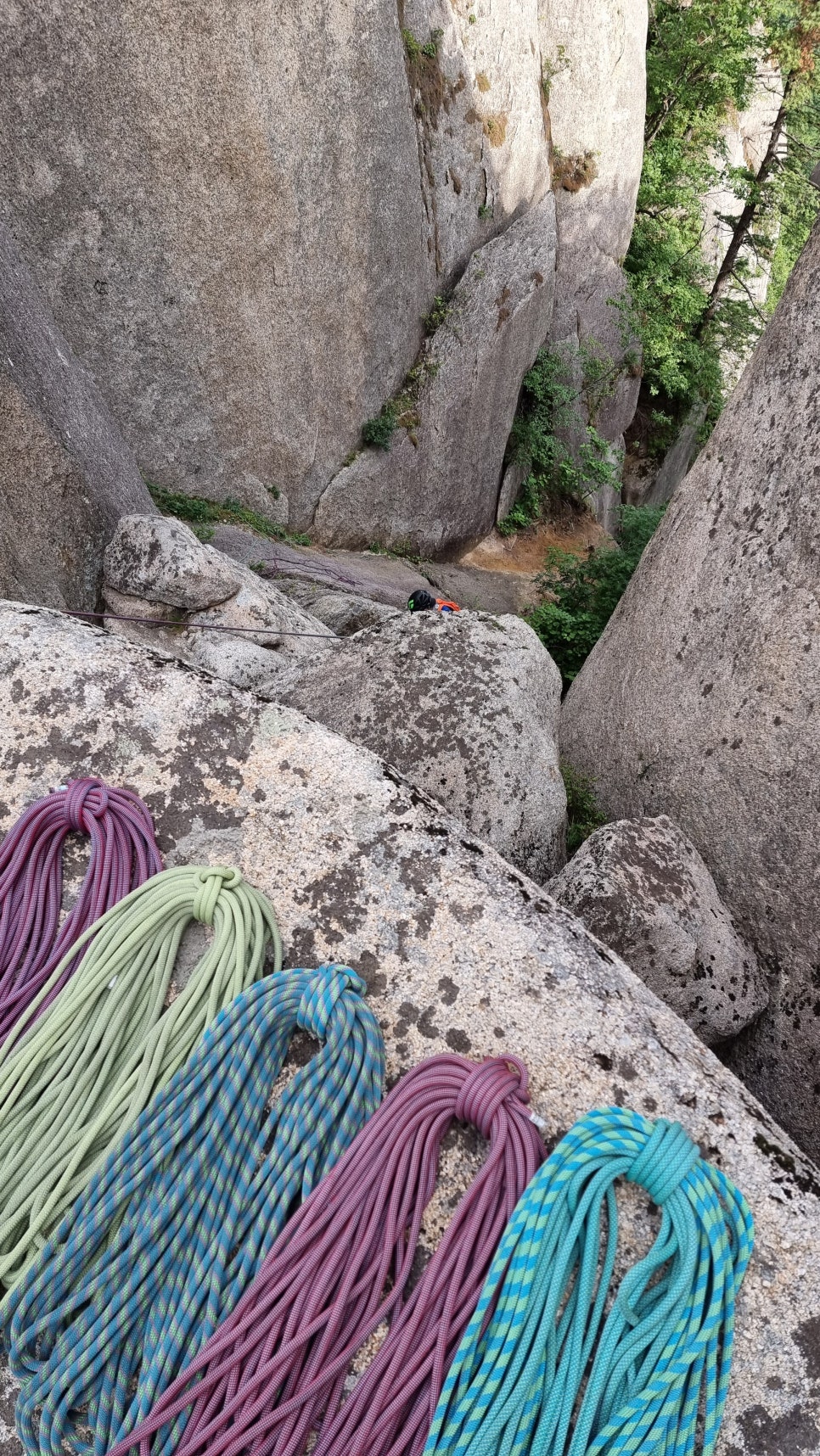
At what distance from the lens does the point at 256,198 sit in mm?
9258

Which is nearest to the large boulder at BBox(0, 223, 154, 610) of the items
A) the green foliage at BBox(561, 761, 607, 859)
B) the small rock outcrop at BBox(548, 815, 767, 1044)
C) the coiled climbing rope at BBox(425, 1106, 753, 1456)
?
the green foliage at BBox(561, 761, 607, 859)

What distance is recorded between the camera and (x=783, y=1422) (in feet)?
4.51

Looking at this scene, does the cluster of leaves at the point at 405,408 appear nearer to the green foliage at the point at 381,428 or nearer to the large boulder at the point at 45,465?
the green foliage at the point at 381,428

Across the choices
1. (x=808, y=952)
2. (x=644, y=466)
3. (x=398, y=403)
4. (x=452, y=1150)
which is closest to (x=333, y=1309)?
(x=452, y=1150)

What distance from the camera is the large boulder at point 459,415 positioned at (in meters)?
12.5

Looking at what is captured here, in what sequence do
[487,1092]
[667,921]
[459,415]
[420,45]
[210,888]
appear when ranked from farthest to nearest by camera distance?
Result: [459,415], [420,45], [667,921], [210,888], [487,1092]

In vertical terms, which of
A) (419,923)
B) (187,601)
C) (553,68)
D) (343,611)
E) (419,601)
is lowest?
(343,611)

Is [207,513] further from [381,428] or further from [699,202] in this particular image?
[699,202]

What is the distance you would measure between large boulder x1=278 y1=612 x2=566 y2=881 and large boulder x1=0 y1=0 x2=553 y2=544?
560 centimetres

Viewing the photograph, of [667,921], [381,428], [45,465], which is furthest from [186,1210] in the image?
[381,428]

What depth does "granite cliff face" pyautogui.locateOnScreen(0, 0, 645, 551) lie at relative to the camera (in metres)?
8.07

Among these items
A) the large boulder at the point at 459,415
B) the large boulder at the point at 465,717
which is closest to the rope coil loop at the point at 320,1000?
the large boulder at the point at 465,717

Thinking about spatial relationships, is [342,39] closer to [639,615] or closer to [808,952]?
[639,615]

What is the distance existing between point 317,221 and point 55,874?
9.99 meters
